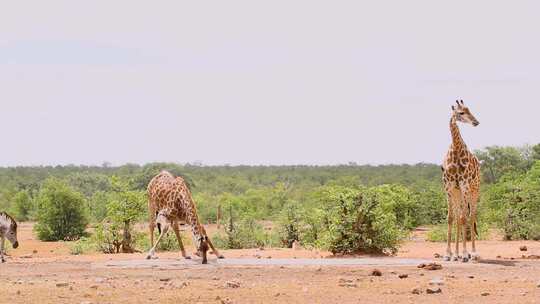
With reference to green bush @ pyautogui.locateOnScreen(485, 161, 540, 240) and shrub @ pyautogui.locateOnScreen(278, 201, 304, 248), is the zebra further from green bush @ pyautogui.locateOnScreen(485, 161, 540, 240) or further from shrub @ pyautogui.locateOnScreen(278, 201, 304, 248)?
green bush @ pyautogui.locateOnScreen(485, 161, 540, 240)

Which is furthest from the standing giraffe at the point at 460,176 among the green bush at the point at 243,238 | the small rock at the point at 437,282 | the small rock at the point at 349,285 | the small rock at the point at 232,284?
the green bush at the point at 243,238

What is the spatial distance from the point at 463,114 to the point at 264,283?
6.45 m

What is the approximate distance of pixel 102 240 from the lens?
26.4 m

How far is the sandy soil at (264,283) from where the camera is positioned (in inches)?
521

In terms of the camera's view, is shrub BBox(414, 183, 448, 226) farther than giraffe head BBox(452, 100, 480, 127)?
Yes

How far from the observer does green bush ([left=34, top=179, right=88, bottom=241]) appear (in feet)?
125

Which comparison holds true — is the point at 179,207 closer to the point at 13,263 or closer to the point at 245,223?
the point at 13,263

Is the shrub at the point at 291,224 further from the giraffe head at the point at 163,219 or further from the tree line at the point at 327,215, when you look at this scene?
the giraffe head at the point at 163,219

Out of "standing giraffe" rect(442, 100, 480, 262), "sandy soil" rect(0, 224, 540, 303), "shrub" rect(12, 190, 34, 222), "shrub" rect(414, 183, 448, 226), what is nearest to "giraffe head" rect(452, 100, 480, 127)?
"standing giraffe" rect(442, 100, 480, 262)

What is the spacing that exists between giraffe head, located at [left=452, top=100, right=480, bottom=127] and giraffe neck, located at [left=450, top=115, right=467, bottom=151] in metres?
0.11

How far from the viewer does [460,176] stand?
18.6 metres

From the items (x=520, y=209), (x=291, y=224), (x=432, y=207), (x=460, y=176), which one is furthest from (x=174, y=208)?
(x=432, y=207)

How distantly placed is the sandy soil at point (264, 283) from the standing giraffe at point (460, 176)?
103cm

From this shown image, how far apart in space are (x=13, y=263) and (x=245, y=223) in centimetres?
1180
